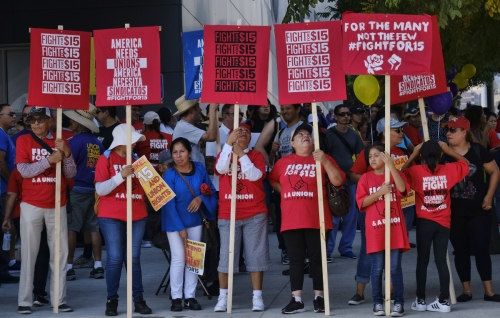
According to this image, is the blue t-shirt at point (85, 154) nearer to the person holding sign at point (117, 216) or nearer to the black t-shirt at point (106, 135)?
the black t-shirt at point (106, 135)

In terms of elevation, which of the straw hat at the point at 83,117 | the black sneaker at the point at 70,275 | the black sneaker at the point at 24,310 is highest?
the straw hat at the point at 83,117

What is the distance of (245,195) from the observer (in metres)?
9.30

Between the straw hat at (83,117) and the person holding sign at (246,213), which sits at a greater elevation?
the straw hat at (83,117)

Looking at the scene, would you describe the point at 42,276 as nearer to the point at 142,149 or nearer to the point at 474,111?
the point at 142,149

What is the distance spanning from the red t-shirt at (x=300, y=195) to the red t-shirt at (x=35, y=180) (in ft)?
7.92

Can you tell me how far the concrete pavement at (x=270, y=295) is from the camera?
9070 millimetres

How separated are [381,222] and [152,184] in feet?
7.59

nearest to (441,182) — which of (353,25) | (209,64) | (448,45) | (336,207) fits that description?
(336,207)

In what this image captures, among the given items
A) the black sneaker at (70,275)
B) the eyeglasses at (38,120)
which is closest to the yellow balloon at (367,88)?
the eyeglasses at (38,120)

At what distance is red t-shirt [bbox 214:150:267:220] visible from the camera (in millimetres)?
9281

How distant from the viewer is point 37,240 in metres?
9.32

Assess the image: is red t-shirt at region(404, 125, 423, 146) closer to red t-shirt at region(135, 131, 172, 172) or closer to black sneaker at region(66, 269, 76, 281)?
red t-shirt at region(135, 131, 172, 172)

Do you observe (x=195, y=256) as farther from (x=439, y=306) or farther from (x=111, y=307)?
(x=439, y=306)

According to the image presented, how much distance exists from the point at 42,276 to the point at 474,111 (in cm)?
612
